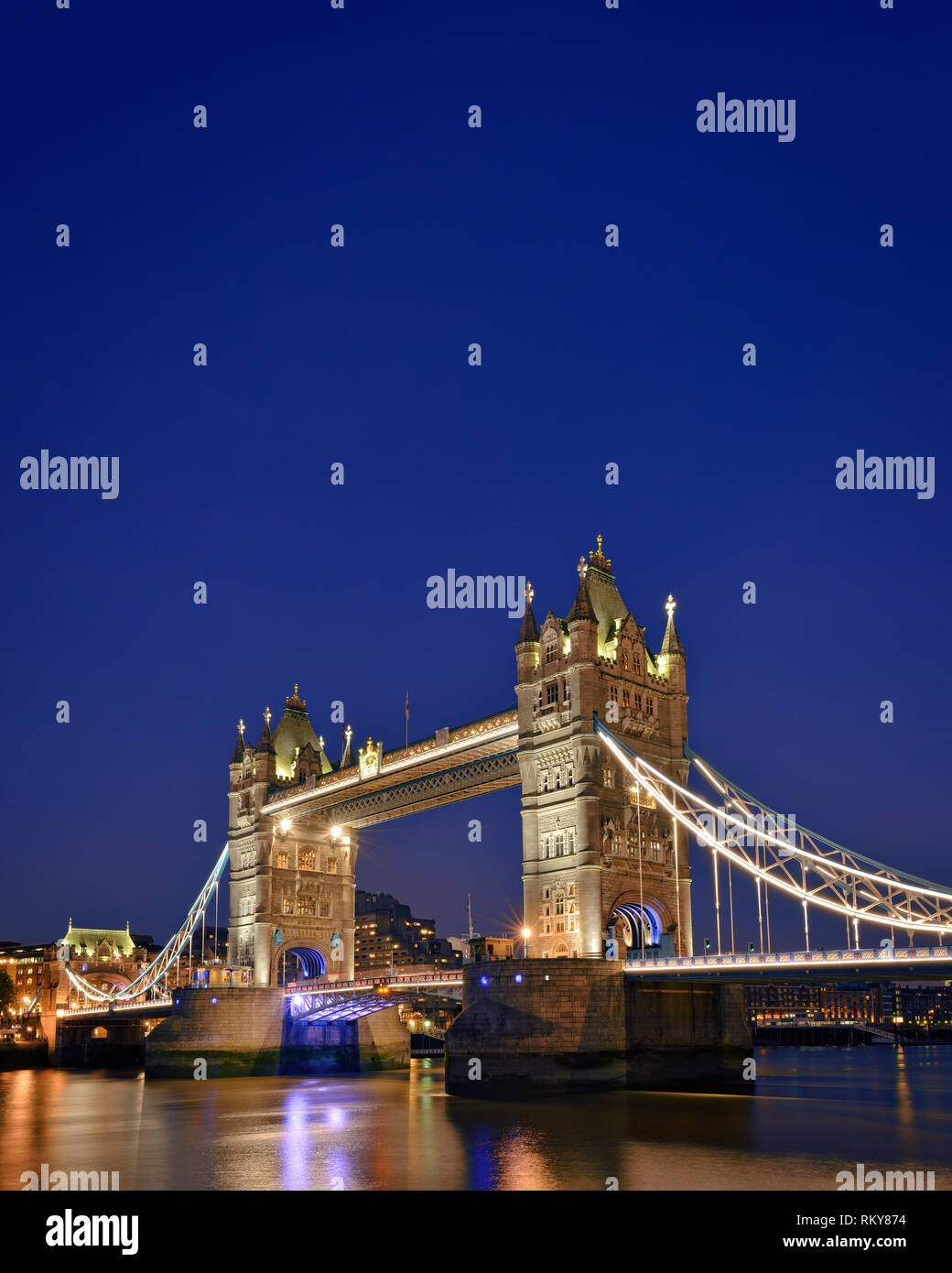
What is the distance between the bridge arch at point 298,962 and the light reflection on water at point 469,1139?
2348cm

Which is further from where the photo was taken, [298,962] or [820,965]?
[298,962]

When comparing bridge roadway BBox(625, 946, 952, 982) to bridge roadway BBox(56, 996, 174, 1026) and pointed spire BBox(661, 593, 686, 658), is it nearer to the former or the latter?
pointed spire BBox(661, 593, 686, 658)

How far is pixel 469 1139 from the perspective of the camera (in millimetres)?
36656

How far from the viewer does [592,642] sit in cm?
5816

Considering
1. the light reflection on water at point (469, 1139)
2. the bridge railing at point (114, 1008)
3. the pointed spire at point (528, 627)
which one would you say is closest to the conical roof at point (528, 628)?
the pointed spire at point (528, 627)

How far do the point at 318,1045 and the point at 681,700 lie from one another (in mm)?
37264

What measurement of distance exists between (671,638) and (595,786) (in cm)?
1077

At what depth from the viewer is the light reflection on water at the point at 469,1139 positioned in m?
30.0

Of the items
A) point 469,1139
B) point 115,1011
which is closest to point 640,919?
point 469,1139

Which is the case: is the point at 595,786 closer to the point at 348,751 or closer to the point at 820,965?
the point at 820,965

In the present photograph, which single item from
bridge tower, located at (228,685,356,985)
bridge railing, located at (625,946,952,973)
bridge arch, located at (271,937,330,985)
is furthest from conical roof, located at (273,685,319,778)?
bridge railing, located at (625,946,952,973)

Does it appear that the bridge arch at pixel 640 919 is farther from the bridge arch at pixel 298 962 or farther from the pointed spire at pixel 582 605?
the bridge arch at pixel 298 962
